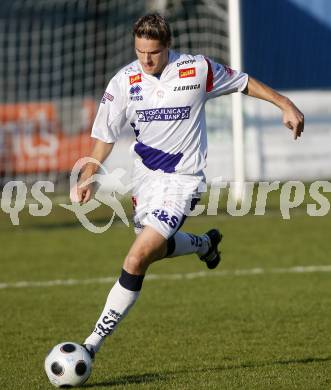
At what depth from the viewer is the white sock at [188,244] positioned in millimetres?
7430

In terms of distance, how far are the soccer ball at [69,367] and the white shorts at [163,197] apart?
91cm

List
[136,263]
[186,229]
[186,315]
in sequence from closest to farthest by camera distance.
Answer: [136,263] → [186,315] → [186,229]

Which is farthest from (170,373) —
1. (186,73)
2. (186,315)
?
(186,315)

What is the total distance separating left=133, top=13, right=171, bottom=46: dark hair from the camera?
21.7 ft

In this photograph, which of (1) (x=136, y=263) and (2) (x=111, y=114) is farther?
(2) (x=111, y=114)

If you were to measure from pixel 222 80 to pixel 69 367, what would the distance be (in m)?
2.29

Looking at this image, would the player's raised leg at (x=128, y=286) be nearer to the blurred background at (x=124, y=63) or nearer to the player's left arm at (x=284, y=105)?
the player's left arm at (x=284, y=105)

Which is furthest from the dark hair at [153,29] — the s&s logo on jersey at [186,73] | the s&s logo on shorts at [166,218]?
the s&s logo on shorts at [166,218]

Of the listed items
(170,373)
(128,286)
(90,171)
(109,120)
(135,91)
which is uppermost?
(135,91)

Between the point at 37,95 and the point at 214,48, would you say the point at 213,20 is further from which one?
the point at 37,95

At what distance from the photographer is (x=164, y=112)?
22.8 ft

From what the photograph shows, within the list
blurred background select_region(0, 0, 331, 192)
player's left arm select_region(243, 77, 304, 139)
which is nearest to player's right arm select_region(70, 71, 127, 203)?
player's left arm select_region(243, 77, 304, 139)

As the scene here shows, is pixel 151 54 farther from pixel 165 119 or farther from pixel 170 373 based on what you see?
pixel 170 373

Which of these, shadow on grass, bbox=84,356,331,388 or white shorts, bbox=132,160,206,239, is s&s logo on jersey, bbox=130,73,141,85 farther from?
shadow on grass, bbox=84,356,331,388
